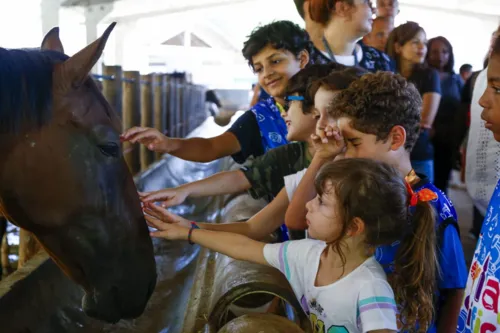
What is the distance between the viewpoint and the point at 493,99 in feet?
3.96

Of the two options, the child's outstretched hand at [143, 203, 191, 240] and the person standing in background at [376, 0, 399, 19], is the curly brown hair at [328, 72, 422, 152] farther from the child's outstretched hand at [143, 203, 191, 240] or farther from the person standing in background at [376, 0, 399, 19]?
the person standing in background at [376, 0, 399, 19]

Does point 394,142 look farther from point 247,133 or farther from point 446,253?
point 247,133

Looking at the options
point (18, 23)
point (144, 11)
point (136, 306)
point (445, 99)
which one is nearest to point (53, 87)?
point (136, 306)

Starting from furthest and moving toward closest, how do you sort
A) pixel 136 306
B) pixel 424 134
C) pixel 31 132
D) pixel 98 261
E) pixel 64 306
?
pixel 424 134, pixel 64 306, pixel 136 306, pixel 98 261, pixel 31 132

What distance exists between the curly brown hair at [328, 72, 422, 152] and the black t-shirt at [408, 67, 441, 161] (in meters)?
1.41

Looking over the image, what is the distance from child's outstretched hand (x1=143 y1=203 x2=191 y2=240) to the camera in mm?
1566

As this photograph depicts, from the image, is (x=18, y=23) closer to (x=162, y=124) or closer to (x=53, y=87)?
(x=162, y=124)

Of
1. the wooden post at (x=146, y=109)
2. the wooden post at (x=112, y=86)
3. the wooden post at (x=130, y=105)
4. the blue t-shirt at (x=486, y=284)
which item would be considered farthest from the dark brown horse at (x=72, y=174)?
the wooden post at (x=146, y=109)

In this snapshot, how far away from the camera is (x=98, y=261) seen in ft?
4.43

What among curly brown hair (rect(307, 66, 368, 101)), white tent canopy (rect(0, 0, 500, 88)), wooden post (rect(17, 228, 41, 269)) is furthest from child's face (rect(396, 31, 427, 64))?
white tent canopy (rect(0, 0, 500, 88))

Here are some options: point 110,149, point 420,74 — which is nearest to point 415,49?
point 420,74

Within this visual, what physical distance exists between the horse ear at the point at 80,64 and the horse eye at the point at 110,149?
0.16 m

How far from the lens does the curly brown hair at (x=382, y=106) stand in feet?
4.59

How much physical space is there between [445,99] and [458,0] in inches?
589
